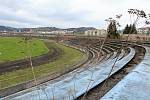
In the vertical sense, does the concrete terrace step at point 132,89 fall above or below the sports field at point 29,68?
above

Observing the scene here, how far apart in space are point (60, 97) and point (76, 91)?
1.11 feet

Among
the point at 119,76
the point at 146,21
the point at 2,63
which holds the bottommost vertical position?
the point at 2,63

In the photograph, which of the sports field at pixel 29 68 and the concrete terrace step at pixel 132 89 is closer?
the concrete terrace step at pixel 132 89

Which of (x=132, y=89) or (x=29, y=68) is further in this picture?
(x=29, y=68)

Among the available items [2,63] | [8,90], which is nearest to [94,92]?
[8,90]

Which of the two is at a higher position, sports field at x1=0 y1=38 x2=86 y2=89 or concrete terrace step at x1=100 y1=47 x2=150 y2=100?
concrete terrace step at x1=100 y1=47 x2=150 y2=100

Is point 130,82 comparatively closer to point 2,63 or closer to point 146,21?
point 146,21

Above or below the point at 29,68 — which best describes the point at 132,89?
above

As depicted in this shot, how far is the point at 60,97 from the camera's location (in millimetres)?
2916

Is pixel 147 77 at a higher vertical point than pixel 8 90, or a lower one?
higher

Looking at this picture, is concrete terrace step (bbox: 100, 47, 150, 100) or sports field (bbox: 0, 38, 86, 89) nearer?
concrete terrace step (bbox: 100, 47, 150, 100)

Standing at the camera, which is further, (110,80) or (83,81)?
(110,80)

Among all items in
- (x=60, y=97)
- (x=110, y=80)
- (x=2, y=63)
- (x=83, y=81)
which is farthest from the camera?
(x=2, y=63)

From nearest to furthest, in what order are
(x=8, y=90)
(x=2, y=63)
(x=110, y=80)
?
(x=110, y=80) → (x=8, y=90) → (x=2, y=63)
